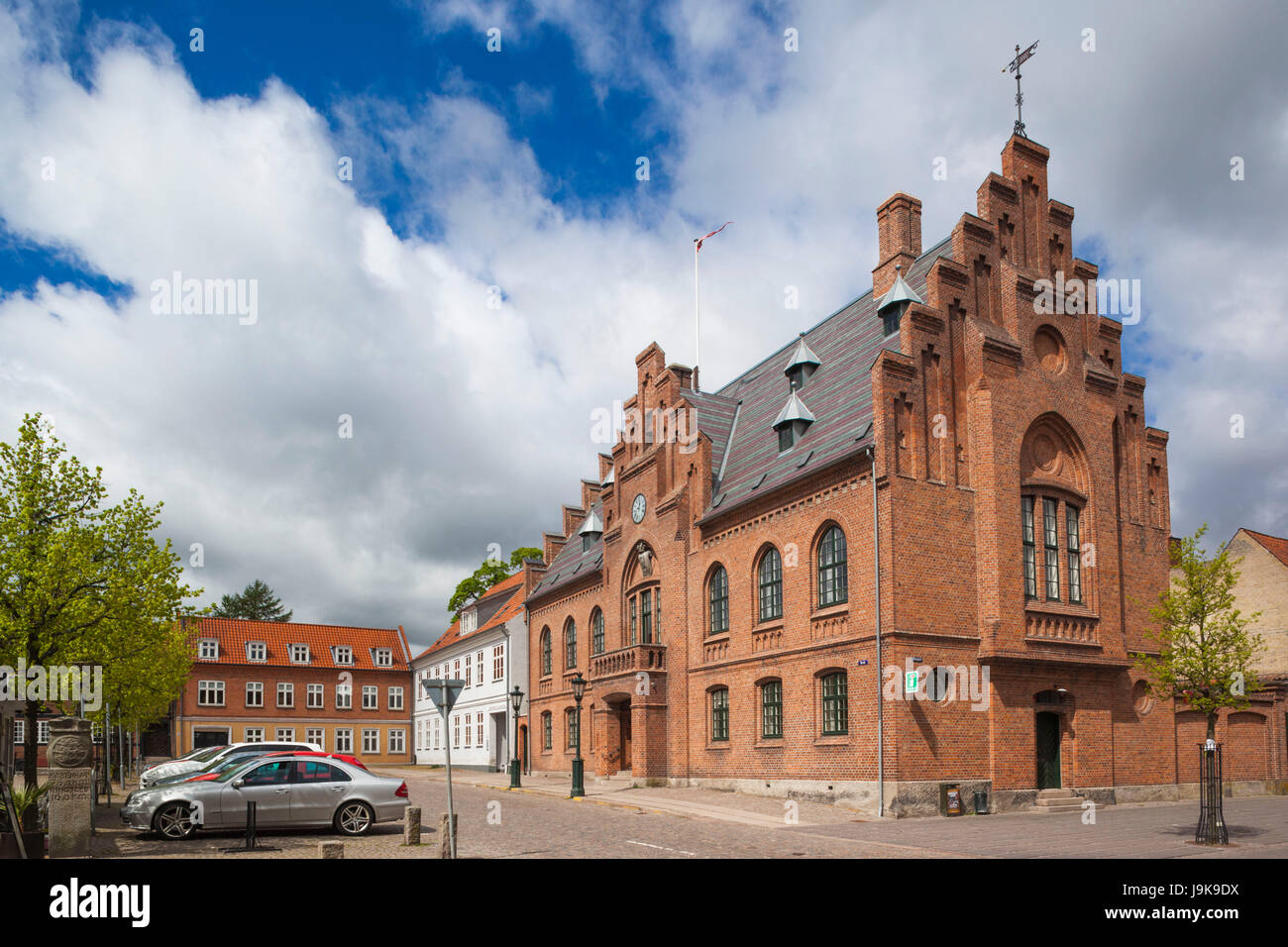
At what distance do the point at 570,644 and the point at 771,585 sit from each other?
17156mm

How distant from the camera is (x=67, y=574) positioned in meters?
19.5

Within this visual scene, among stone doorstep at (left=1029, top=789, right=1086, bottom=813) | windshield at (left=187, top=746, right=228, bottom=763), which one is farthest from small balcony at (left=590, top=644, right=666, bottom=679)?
windshield at (left=187, top=746, right=228, bottom=763)

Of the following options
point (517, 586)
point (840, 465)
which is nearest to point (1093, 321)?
point (840, 465)

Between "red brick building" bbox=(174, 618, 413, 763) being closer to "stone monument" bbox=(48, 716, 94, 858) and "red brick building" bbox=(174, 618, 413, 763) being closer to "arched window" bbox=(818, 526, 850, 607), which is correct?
"arched window" bbox=(818, 526, 850, 607)

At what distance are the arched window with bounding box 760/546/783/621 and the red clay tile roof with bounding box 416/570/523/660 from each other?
74.5 ft

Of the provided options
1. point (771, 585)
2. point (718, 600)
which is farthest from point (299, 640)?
point (771, 585)

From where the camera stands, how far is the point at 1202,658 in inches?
808

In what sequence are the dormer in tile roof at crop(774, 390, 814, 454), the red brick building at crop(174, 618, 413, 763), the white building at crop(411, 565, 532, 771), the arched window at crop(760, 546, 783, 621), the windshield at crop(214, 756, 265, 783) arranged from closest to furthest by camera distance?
the windshield at crop(214, 756, 265, 783), the arched window at crop(760, 546, 783, 621), the dormer in tile roof at crop(774, 390, 814, 454), the white building at crop(411, 565, 532, 771), the red brick building at crop(174, 618, 413, 763)

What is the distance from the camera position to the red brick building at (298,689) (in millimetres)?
63500

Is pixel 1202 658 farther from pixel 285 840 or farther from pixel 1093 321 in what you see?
pixel 285 840

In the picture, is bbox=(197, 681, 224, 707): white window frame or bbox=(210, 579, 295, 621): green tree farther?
bbox=(210, 579, 295, 621): green tree

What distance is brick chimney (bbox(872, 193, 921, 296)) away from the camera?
34219 mm

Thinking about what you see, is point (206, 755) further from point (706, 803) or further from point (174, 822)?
point (706, 803)
